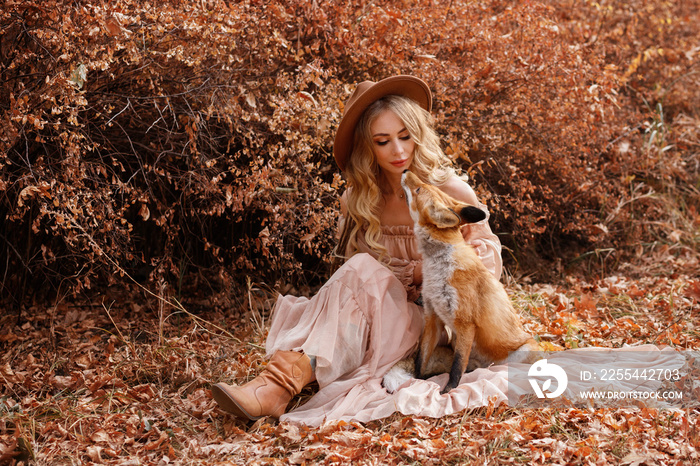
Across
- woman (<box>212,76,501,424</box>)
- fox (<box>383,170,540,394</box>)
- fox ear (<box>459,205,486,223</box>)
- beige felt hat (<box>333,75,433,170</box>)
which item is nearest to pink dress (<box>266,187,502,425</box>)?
woman (<box>212,76,501,424</box>)

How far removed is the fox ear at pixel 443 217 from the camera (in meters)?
3.48

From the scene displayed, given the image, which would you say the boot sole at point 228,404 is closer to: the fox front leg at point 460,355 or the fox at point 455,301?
the fox at point 455,301

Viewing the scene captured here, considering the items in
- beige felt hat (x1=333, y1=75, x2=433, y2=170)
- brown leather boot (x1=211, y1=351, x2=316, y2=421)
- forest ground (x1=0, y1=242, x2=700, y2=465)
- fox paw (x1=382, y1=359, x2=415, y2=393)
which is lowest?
forest ground (x1=0, y1=242, x2=700, y2=465)

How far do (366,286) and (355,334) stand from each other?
30 cm

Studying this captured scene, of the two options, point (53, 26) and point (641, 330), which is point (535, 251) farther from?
point (53, 26)

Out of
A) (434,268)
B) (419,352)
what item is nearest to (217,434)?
(419,352)

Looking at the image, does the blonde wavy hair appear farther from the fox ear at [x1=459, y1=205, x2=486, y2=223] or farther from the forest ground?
the forest ground

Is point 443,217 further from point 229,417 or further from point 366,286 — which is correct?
point 229,417

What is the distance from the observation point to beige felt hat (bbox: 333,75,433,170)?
3.94 m

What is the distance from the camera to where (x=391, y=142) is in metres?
3.90

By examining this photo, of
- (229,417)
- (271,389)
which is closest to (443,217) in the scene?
(271,389)

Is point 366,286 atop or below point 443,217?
below

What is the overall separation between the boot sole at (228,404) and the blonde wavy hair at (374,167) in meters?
1.39

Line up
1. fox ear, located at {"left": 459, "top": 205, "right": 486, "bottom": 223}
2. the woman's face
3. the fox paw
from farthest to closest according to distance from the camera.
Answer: the woman's face → the fox paw → fox ear, located at {"left": 459, "top": 205, "right": 486, "bottom": 223}
